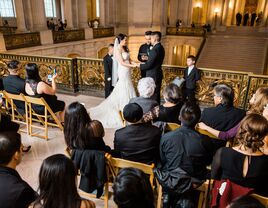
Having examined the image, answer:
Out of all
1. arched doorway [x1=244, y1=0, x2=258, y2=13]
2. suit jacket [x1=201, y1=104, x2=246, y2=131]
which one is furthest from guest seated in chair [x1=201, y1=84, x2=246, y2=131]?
arched doorway [x1=244, y1=0, x2=258, y2=13]

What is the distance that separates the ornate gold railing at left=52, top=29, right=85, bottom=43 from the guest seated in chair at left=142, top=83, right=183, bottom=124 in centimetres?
1140

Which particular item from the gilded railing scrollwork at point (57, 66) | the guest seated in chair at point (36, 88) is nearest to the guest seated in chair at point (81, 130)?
the guest seated in chair at point (36, 88)

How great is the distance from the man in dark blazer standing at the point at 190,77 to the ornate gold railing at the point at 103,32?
1267 centimetres

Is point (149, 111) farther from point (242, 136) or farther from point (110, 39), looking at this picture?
point (110, 39)

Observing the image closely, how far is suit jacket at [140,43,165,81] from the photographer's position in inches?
205

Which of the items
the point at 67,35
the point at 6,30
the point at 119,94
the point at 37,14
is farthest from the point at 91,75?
the point at 6,30

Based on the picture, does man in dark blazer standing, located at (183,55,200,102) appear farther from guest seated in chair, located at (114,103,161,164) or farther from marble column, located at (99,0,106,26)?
marble column, located at (99,0,106,26)

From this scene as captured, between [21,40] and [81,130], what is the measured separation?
991cm

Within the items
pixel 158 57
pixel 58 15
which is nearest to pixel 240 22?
pixel 58 15

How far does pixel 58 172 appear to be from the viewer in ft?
5.65

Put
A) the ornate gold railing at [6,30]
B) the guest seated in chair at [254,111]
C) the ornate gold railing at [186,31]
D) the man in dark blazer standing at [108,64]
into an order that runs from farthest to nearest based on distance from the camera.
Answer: the ornate gold railing at [186,31], the ornate gold railing at [6,30], the man in dark blazer standing at [108,64], the guest seated in chair at [254,111]

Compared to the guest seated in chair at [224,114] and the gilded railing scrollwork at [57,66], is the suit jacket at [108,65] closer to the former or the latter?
the gilded railing scrollwork at [57,66]

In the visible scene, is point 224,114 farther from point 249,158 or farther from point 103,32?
point 103,32

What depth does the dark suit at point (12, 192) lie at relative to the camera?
→ 1871 mm
